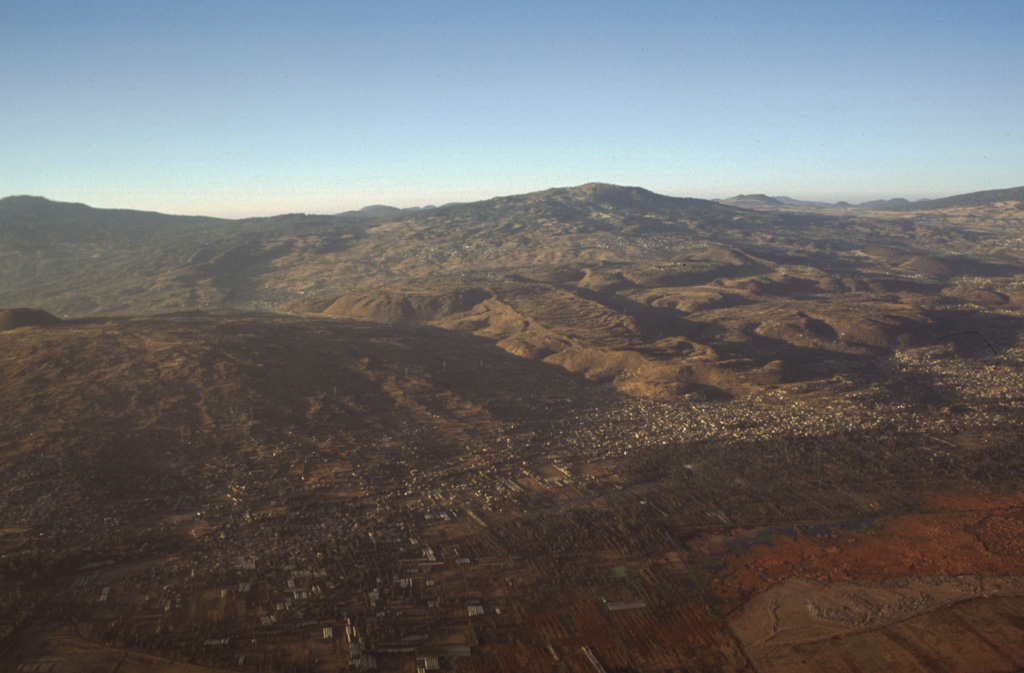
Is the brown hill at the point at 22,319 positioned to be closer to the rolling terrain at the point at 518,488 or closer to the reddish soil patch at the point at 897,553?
the rolling terrain at the point at 518,488

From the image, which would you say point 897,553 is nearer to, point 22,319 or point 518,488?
point 518,488

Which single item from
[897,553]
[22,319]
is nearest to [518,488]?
[897,553]

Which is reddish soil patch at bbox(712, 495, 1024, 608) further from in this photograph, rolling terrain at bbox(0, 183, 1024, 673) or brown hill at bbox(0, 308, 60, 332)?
brown hill at bbox(0, 308, 60, 332)

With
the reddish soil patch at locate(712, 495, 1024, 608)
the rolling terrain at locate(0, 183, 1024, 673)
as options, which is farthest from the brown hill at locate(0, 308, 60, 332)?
the reddish soil patch at locate(712, 495, 1024, 608)

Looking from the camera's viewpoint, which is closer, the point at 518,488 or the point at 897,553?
the point at 897,553

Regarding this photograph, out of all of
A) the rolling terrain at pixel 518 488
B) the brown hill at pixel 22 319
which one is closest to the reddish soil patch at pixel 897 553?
the rolling terrain at pixel 518 488

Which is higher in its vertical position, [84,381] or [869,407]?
[84,381]

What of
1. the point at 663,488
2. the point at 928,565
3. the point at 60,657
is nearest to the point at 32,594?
the point at 60,657

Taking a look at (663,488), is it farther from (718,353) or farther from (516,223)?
(516,223)
